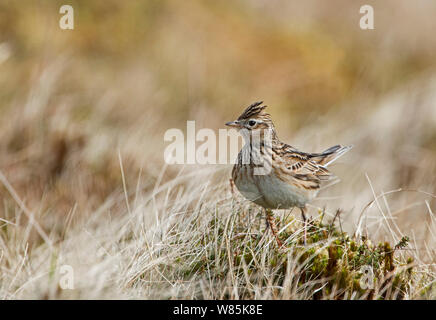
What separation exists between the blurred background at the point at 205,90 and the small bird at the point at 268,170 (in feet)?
2.25

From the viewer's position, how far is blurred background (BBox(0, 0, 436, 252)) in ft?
28.7

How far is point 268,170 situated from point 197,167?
1894mm

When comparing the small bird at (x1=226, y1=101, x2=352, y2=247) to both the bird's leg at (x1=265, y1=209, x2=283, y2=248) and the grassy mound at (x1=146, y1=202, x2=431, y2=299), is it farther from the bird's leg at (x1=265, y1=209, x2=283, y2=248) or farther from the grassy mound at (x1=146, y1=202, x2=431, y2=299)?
the grassy mound at (x1=146, y1=202, x2=431, y2=299)

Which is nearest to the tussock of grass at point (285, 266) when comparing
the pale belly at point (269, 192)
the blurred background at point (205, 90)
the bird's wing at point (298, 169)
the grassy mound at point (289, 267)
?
the grassy mound at point (289, 267)

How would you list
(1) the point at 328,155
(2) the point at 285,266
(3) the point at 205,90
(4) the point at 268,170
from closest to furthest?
(2) the point at 285,266
(4) the point at 268,170
(1) the point at 328,155
(3) the point at 205,90

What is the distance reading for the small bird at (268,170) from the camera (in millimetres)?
5152

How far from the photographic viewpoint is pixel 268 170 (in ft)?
17.6

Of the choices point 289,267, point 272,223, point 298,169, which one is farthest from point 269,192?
point 289,267

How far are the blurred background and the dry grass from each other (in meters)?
0.04

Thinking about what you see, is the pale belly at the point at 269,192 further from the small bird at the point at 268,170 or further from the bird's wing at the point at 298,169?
the bird's wing at the point at 298,169

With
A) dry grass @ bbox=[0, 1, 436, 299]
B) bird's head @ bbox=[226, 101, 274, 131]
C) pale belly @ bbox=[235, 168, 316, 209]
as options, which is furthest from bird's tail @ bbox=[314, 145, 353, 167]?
pale belly @ bbox=[235, 168, 316, 209]

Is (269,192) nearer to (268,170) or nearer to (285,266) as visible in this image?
(268,170)
